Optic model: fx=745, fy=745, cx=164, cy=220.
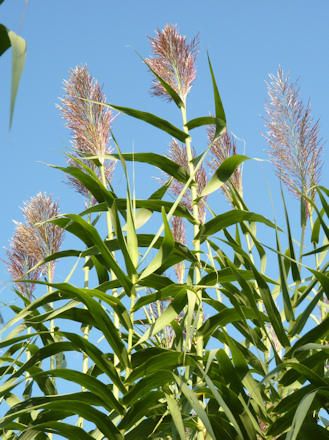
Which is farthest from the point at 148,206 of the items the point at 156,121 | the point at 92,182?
the point at 156,121

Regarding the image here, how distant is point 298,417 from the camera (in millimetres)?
1267

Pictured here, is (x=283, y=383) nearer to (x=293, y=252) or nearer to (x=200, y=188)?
(x=293, y=252)

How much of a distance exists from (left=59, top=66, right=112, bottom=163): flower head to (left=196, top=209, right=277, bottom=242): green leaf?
1.13 feet

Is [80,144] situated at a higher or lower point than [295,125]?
higher

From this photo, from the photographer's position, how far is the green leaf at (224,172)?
5.89 ft

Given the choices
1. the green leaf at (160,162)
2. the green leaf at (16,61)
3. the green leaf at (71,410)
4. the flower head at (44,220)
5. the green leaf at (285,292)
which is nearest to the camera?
the green leaf at (16,61)

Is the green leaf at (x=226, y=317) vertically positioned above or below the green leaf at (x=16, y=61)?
below

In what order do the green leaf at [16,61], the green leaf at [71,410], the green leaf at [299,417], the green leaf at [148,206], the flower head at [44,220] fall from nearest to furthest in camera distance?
the green leaf at [16,61] → the green leaf at [299,417] → the green leaf at [71,410] → the green leaf at [148,206] → the flower head at [44,220]

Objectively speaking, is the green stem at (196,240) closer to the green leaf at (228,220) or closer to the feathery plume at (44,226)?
the green leaf at (228,220)

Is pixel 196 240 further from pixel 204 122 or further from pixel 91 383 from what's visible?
pixel 91 383

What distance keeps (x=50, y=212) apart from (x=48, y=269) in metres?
0.18

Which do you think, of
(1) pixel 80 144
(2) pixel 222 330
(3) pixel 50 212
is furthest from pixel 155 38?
(2) pixel 222 330

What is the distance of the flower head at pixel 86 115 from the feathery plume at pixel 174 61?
0.18 meters

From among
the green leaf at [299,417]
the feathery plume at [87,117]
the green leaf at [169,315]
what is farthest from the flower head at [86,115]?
the green leaf at [299,417]
